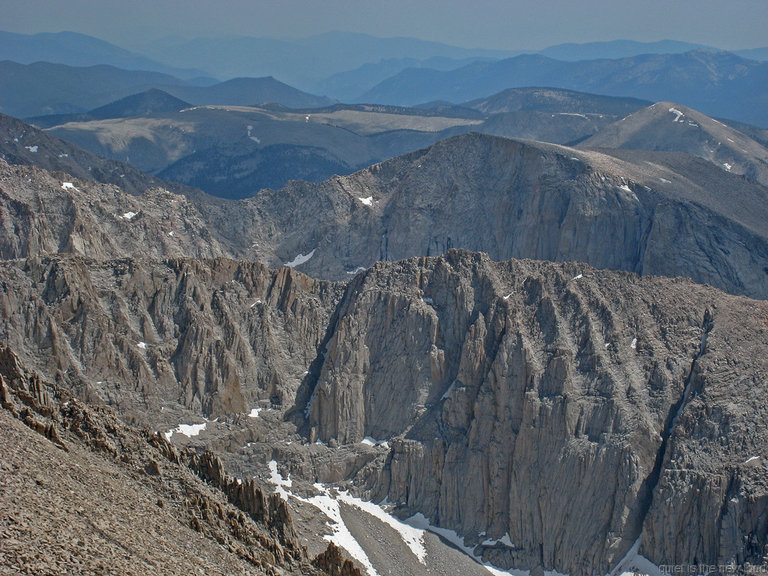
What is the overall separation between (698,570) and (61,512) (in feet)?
192

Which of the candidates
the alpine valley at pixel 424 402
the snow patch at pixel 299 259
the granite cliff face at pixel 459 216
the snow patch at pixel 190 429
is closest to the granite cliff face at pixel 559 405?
the alpine valley at pixel 424 402

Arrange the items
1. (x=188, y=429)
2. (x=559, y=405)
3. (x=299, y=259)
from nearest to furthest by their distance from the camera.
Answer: (x=559, y=405)
(x=188, y=429)
(x=299, y=259)

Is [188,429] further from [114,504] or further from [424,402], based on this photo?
[114,504]

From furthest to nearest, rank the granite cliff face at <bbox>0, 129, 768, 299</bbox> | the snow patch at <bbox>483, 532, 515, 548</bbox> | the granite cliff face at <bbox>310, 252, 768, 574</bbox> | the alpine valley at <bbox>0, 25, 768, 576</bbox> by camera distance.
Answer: the granite cliff face at <bbox>0, 129, 768, 299</bbox> < the snow patch at <bbox>483, 532, 515, 548</bbox> < the granite cliff face at <bbox>310, 252, 768, 574</bbox> < the alpine valley at <bbox>0, 25, 768, 576</bbox>

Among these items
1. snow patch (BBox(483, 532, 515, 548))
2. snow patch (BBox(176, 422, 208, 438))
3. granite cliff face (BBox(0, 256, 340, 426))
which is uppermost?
granite cliff face (BBox(0, 256, 340, 426))

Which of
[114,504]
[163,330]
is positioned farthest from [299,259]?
[114,504]

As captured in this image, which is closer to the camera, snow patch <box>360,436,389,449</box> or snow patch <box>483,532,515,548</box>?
snow patch <box>483,532,515,548</box>

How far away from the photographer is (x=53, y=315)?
99.6 m

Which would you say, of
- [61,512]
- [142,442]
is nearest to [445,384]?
[142,442]

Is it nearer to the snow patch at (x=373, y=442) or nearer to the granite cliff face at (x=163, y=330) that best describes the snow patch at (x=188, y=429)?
the granite cliff face at (x=163, y=330)

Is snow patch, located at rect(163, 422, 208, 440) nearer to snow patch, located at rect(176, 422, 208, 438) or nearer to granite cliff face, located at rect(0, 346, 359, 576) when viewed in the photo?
snow patch, located at rect(176, 422, 208, 438)

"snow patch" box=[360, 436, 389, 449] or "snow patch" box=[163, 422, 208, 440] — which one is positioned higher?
"snow patch" box=[163, 422, 208, 440]

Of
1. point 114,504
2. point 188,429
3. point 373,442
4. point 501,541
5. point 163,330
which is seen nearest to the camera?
point 114,504

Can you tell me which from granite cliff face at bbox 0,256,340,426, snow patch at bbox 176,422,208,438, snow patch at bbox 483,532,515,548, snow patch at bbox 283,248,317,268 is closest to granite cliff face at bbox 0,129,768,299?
snow patch at bbox 283,248,317,268
